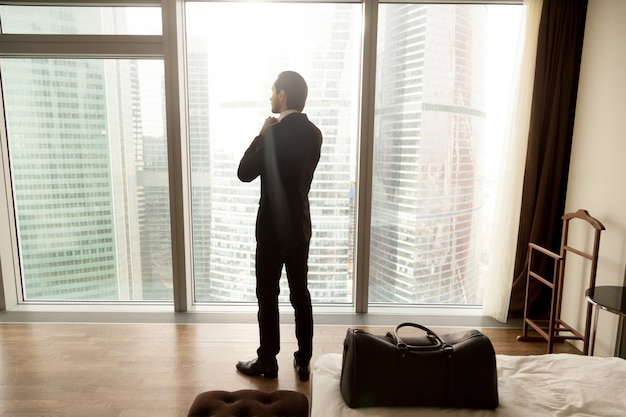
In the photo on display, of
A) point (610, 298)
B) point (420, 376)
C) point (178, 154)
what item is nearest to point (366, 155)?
point (178, 154)

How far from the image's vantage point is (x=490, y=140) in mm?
2883

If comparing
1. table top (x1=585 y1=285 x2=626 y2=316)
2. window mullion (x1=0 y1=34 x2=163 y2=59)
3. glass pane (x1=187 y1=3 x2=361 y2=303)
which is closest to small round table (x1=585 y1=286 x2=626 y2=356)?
table top (x1=585 y1=285 x2=626 y2=316)

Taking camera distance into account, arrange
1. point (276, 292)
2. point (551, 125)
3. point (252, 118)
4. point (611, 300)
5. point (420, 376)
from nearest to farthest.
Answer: point (420, 376) → point (611, 300) → point (276, 292) → point (551, 125) → point (252, 118)

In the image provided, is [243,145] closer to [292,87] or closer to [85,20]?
[292,87]

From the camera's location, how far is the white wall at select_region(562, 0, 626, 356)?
84.6 inches

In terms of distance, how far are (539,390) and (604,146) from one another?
174cm

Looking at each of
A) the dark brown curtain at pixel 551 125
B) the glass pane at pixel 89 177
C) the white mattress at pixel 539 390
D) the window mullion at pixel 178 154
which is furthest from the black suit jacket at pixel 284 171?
the dark brown curtain at pixel 551 125

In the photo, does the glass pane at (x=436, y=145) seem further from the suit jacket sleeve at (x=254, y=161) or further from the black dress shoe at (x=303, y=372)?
the suit jacket sleeve at (x=254, y=161)

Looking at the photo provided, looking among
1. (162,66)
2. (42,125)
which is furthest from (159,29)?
(42,125)

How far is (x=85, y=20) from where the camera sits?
109 inches

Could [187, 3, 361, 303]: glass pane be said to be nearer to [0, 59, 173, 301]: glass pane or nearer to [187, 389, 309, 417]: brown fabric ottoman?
[0, 59, 173, 301]: glass pane

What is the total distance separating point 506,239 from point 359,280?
1121 millimetres

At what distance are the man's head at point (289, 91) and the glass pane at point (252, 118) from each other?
0.98 metres

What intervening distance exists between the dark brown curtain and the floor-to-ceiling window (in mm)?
275
